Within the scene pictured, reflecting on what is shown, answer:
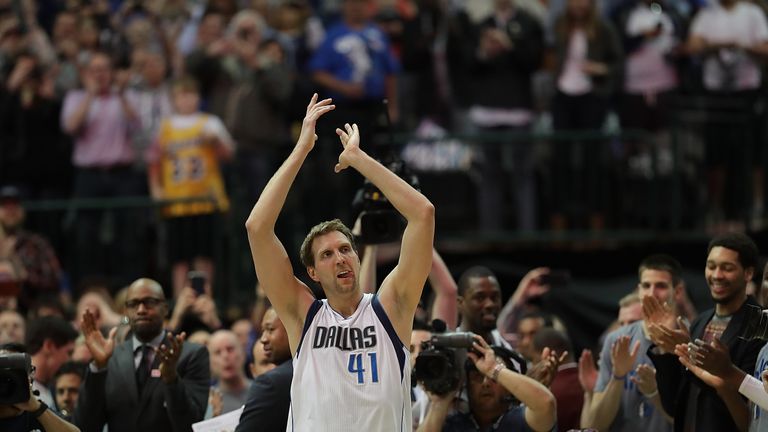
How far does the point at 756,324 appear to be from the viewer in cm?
833

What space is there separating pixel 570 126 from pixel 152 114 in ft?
14.3

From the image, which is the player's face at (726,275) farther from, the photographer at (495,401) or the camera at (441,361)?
the camera at (441,361)

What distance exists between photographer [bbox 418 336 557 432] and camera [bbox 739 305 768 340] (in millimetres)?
1191

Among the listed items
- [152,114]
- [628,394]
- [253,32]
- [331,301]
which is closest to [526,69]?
[253,32]

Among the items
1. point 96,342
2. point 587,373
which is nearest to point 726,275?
point 587,373

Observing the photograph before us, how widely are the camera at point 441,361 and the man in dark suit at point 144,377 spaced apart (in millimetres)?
1535

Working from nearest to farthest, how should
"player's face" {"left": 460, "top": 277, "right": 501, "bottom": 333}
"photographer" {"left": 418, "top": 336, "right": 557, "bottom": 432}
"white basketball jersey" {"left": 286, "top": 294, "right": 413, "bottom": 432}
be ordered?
"white basketball jersey" {"left": 286, "top": 294, "right": 413, "bottom": 432} → "photographer" {"left": 418, "top": 336, "right": 557, "bottom": 432} → "player's face" {"left": 460, "top": 277, "right": 501, "bottom": 333}

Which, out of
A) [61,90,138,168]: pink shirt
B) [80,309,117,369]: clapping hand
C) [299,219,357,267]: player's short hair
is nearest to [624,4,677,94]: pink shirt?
[61,90,138,168]: pink shirt

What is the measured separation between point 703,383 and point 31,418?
13.1 feet

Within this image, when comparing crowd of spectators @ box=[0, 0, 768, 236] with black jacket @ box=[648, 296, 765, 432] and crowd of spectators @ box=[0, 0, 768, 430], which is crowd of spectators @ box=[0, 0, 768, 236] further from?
black jacket @ box=[648, 296, 765, 432]

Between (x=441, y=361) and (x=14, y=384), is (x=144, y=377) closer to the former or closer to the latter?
(x=14, y=384)

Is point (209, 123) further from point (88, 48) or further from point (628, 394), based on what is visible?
point (628, 394)

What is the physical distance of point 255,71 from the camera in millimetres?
15500

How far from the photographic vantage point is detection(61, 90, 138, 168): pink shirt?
15.7 meters
